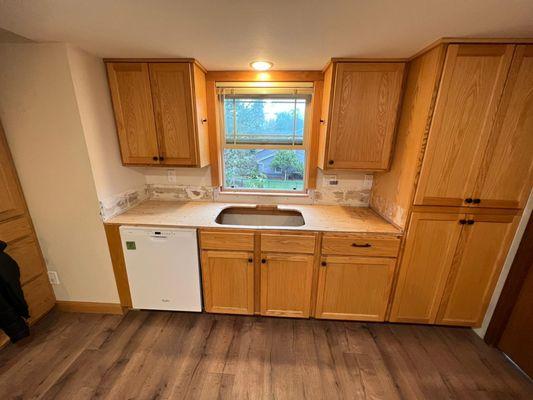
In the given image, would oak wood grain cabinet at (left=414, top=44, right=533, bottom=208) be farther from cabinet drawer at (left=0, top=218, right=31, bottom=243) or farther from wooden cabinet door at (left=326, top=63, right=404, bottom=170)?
cabinet drawer at (left=0, top=218, right=31, bottom=243)

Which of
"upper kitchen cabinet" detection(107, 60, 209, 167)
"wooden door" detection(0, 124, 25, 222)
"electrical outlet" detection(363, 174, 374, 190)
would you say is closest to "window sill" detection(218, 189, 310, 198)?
"upper kitchen cabinet" detection(107, 60, 209, 167)

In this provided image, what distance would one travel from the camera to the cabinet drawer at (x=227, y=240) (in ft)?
5.46

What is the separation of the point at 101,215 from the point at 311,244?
1.65m

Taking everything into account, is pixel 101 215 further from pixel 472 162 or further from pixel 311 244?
A: pixel 472 162

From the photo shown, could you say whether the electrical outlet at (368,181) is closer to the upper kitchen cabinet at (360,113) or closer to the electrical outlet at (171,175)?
the upper kitchen cabinet at (360,113)

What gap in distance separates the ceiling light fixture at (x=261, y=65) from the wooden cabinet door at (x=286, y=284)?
152 centimetres

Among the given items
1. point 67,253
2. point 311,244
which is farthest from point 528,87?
point 67,253

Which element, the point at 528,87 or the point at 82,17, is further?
the point at 528,87

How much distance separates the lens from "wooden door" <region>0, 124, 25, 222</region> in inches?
59.2

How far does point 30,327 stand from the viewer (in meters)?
1.75

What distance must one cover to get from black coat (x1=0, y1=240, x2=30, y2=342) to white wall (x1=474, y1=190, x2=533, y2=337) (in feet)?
11.5

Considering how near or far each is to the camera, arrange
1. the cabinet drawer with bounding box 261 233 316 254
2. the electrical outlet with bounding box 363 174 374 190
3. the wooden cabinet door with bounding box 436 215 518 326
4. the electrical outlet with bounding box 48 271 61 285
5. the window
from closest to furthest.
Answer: the wooden cabinet door with bounding box 436 215 518 326, the cabinet drawer with bounding box 261 233 316 254, the electrical outlet with bounding box 48 271 61 285, the window, the electrical outlet with bounding box 363 174 374 190

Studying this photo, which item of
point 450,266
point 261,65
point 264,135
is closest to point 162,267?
point 264,135

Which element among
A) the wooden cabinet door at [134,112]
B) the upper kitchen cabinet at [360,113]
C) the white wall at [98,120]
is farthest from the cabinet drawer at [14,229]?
the upper kitchen cabinet at [360,113]
